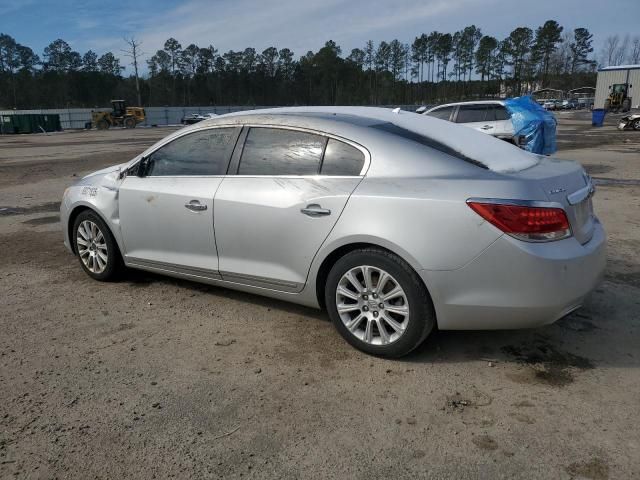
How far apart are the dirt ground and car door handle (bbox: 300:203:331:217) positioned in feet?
3.03

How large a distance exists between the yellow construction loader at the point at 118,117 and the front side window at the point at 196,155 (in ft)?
175

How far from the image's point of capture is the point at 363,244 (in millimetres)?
3404

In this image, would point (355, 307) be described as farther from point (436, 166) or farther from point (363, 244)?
point (436, 166)

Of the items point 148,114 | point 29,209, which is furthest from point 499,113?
point 148,114

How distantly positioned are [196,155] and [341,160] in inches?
54.1

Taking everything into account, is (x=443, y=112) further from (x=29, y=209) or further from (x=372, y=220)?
(x=372, y=220)

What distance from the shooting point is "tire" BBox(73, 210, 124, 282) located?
4.88 m

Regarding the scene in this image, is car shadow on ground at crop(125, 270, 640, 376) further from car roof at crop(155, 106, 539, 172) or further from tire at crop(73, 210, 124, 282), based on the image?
tire at crop(73, 210, 124, 282)

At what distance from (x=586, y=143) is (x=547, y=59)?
94270mm

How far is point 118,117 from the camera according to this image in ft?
177

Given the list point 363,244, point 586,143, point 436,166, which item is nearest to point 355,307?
point 363,244

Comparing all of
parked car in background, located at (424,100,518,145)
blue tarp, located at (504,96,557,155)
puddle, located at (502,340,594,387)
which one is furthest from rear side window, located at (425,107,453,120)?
puddle, located at (502,340,594,387)

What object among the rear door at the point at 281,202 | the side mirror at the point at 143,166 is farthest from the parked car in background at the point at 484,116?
the rear door at the point at 281,202

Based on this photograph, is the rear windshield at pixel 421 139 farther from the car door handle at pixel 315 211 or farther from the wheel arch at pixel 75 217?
the wheel arch at pixel 75 217
